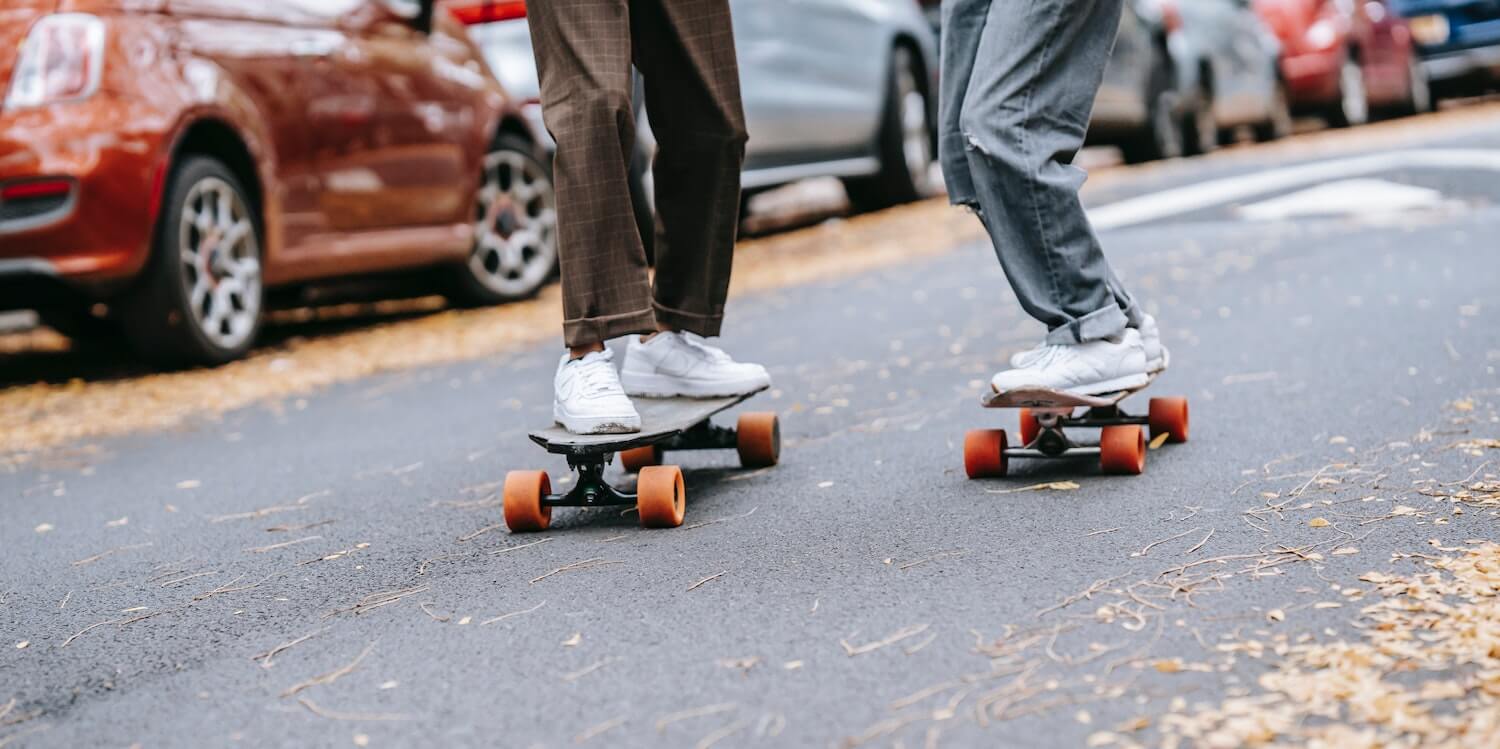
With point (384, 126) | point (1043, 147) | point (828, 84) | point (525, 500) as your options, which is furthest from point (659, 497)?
point (828, 84)

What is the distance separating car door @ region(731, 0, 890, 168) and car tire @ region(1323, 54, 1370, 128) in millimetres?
7879

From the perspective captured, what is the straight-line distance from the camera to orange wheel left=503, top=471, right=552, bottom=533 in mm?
3537

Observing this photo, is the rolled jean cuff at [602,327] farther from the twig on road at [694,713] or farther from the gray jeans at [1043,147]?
the twig on road at [694,713]

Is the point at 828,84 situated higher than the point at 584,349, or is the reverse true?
the point at 828,84

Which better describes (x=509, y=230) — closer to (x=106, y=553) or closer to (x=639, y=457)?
(x=639, y=457)

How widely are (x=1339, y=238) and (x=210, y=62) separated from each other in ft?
16.0

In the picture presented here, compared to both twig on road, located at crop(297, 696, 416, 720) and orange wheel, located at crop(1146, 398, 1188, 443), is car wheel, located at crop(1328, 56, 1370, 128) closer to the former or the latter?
orange wheel, located at crop(1146, 398, 1188, 443)

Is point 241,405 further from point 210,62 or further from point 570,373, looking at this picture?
point 570,373

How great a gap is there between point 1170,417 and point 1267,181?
747 centimetres

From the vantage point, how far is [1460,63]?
60.0 ft

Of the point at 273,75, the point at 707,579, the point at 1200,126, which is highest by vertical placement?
the point at 273,75

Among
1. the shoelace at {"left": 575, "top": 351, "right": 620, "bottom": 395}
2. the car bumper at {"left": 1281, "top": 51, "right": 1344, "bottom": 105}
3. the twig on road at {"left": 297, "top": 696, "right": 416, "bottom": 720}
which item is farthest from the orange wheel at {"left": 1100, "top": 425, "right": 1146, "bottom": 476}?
the car bumper at {"left": 1281, "top": 51, "right": 1344, "bottom": 105}

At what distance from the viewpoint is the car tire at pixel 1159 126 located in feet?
45.2

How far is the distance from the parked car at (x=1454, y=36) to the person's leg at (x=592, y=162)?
54.0 ft
